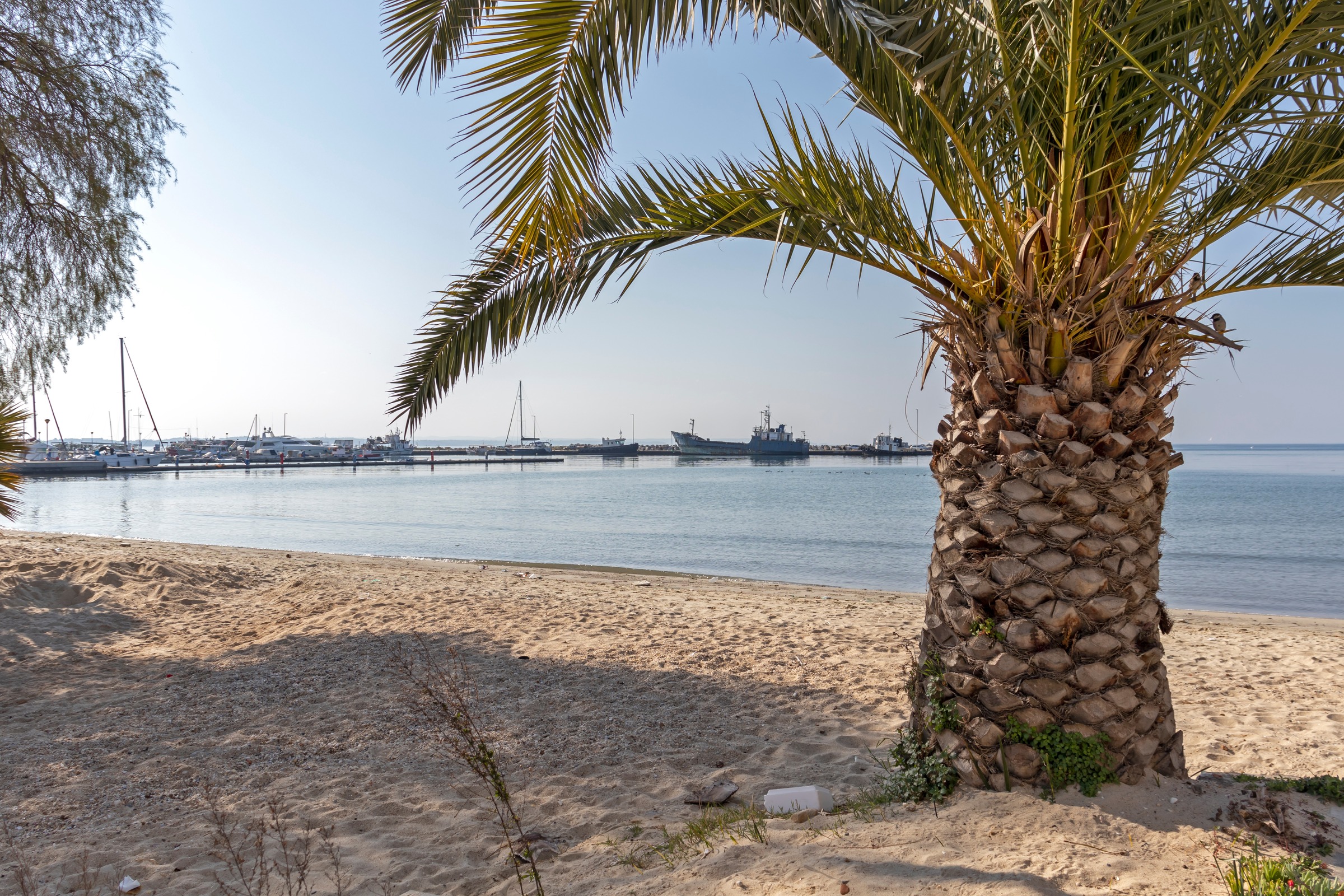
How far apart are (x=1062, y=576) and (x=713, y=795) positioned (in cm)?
200

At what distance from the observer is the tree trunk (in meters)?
2.77

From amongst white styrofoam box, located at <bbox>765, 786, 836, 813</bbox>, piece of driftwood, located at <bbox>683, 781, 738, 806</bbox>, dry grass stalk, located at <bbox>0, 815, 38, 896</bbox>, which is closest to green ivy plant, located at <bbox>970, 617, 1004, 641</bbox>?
white styrofoam box, located at <bbox>765, 786, 836, 813</bbox>

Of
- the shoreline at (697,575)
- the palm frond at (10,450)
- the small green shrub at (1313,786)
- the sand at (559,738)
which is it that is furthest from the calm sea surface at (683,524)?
the palm frond at (10,450)

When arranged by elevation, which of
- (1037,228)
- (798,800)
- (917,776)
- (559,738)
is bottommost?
(559,738)

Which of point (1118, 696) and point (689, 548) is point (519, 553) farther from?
point (1118, 696)

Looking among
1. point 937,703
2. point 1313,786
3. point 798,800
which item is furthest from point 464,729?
point 1313,786

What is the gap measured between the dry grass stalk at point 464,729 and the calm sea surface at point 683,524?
14.1 ft

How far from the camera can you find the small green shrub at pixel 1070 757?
2.78 meters

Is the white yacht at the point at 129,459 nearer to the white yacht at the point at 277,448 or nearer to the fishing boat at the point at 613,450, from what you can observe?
the white yacht at the point at 277,448

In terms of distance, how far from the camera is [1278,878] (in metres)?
2.14

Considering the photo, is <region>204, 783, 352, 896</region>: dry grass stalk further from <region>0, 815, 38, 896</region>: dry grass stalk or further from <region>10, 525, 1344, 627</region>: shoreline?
<region>10, 525, 1344, 627</region>: shoreline

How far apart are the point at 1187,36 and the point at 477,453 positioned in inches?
4221

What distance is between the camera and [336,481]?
54.6m

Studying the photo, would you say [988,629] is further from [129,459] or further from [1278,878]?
[129,459]
